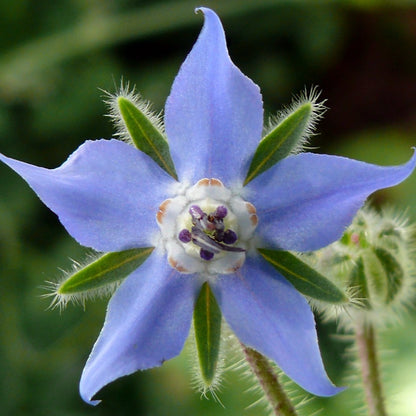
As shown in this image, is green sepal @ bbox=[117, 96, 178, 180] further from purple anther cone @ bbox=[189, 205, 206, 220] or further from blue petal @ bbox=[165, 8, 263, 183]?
purple anther cone @ bbox=[189, 205, 206, 220]

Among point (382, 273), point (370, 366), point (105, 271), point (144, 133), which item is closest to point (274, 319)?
point (105, 271)

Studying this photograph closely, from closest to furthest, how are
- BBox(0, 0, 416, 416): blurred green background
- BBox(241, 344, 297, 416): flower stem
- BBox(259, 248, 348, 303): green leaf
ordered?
BBox(259, 248, 348, 303): green leaf, BBox(241, 344, 297, 416): flower stem, BBox(0, 0, 416, 416): blurred green background

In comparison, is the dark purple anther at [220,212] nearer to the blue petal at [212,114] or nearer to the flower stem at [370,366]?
the blue petal at [212,114]

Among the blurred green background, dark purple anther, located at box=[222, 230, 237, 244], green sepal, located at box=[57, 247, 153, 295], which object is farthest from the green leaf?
the blurred green background

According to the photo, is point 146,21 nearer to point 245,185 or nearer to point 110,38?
point 110,38

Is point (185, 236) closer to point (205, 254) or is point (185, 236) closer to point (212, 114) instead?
point (205, 254)
